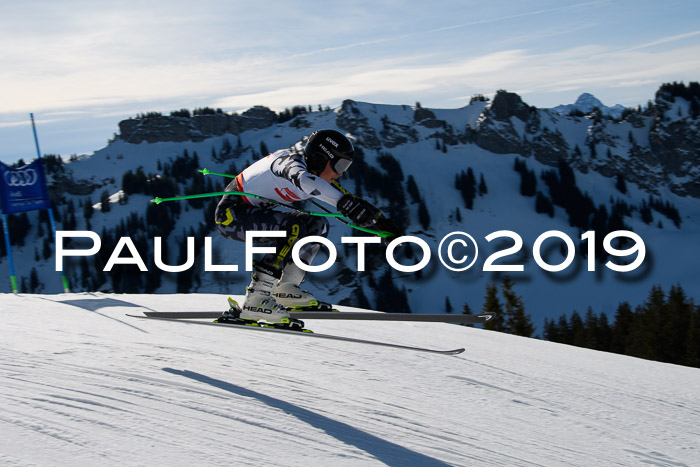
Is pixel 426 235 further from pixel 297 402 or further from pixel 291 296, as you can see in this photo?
pixel 297 402

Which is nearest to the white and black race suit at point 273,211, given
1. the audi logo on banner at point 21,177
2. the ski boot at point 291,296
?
the ski boot at point 291,296

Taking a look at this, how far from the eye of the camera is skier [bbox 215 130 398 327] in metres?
5.13

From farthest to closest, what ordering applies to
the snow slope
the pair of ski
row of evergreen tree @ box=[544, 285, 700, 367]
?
1. row of evergreen tree @ box=[544, 285, 700, 367]
2. the pair of ski
3. the snow slope

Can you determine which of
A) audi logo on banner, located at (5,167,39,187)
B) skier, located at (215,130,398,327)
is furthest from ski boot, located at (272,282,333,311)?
audi logo on banner, located at (5,167,39,187)

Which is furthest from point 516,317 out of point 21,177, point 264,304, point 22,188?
point 264,304

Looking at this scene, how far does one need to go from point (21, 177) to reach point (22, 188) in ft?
0.85

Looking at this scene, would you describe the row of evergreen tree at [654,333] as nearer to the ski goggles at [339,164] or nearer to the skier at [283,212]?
the skier at [283,212]

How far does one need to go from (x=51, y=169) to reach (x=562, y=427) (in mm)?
209009

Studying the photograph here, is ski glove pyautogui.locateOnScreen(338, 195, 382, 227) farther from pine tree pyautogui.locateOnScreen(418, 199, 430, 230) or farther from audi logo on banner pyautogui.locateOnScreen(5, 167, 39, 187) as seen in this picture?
pine tree pyautogui.locateOnScreen(418, 199, 430, 230)

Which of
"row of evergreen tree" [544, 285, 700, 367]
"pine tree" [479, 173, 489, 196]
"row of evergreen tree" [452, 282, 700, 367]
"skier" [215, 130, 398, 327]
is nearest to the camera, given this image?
"skier" [215, 130, 398, 327]

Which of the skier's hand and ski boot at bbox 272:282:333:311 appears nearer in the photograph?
the skier's hand

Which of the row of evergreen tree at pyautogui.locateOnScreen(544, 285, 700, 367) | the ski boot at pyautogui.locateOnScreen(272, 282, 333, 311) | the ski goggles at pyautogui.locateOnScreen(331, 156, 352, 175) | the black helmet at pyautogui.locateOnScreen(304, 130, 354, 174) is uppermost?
the black helmet at pyautogui.locateOnScreen(304, 130, 354, 174)

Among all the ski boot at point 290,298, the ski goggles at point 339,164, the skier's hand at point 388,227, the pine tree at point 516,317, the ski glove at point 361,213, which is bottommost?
the pine tree at point 516,317

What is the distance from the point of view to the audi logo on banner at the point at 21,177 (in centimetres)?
1416
